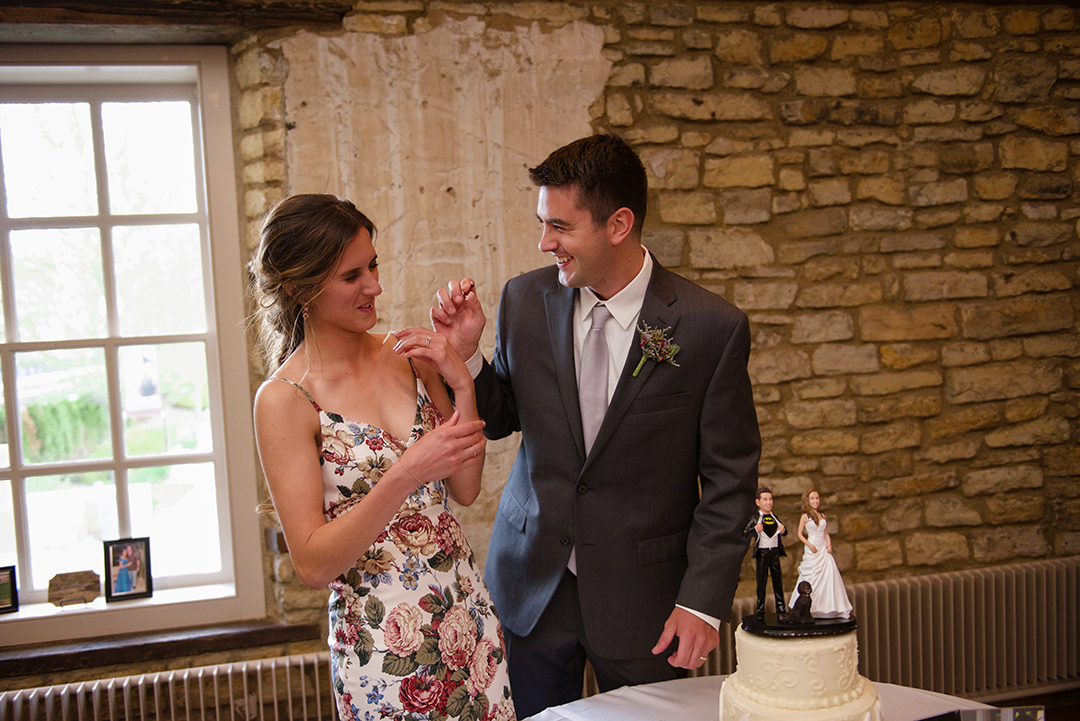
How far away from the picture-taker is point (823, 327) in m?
3.29

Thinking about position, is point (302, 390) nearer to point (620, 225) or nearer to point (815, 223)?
point (620, 225)

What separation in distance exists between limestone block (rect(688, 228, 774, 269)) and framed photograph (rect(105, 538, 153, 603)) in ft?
7.85

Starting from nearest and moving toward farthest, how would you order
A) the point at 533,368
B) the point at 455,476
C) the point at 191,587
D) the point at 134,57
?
the point at 455,476, the point at 533,368, the point at 134,57, the point at 191,587

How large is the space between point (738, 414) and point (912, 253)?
1.92 metres

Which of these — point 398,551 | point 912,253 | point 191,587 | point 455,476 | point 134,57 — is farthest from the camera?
point 912,253

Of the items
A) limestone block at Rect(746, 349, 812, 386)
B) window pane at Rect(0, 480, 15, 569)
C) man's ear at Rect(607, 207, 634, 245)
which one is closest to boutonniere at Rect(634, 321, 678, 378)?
man's ear at Rect(607, 207, 634, 245)

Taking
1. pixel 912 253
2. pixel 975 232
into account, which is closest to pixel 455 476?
pixel 912 253

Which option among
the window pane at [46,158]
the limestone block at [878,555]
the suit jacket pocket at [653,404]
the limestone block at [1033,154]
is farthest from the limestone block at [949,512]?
the window pane at [46,158]

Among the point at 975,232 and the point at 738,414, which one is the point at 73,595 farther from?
the point at 975,232

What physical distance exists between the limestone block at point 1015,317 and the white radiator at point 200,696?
297 cm

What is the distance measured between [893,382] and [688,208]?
1157mm

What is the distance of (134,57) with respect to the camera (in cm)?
288

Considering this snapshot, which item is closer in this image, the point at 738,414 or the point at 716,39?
the point at 738,414

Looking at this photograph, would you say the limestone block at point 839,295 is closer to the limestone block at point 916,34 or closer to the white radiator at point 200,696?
the limestone block at point 916,34
